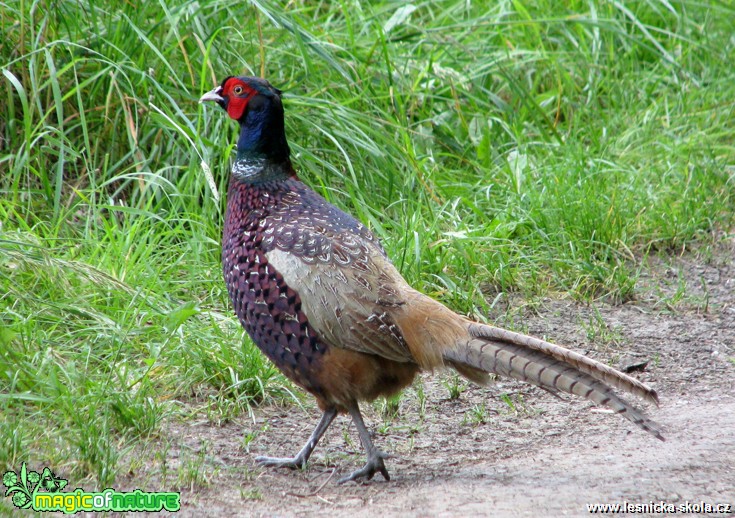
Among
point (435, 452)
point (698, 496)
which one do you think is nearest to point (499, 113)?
point (435, 452)

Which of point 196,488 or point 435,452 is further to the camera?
point 435,452

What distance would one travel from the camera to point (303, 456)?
3615 mm

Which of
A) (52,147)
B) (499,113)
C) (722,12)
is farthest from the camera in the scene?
(722,12)

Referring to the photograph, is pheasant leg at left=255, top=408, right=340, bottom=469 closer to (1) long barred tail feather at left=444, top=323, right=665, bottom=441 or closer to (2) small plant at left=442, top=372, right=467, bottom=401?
(1) long barred tail feather at left=444, top=323, right=665, bottom=441

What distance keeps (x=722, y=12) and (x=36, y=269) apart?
5314 mm

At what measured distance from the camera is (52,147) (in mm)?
5078

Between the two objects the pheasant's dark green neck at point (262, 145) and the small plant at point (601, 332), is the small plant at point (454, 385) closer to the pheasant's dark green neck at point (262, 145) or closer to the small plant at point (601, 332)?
the small plant at point (601, 332)

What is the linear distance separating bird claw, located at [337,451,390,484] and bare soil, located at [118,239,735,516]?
0.03 m

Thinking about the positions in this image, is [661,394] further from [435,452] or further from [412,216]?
[412,216]

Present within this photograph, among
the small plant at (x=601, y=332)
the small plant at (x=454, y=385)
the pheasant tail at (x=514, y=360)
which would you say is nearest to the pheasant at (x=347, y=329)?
the pheasant tail at (x=514, y=360)

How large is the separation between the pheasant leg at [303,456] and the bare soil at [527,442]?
39 millimetres

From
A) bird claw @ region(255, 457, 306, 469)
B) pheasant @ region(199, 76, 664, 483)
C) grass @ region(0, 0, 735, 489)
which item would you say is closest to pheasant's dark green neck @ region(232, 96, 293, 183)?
pheasant @ region(199, 76, 664, 483)

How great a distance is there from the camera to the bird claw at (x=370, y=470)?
350 cm

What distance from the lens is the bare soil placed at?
3156 mm
